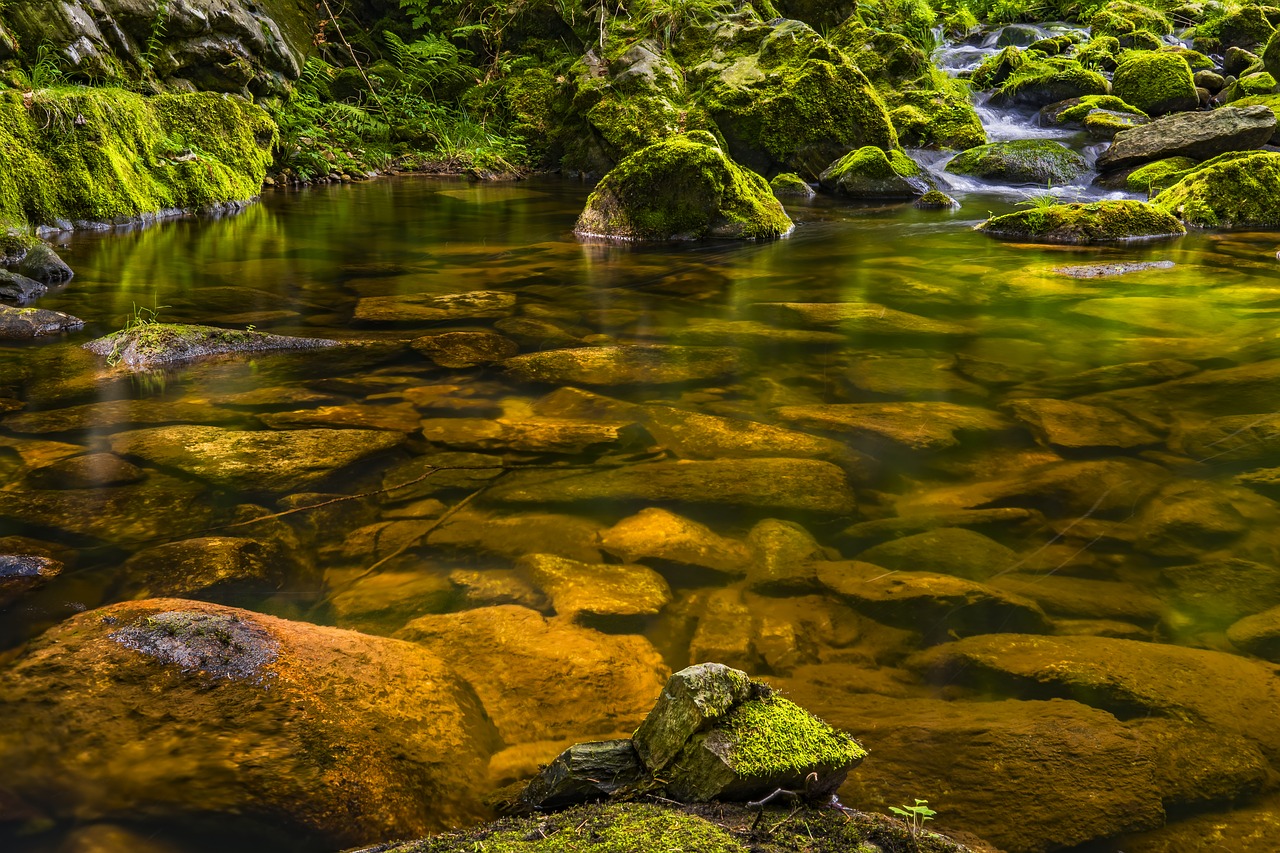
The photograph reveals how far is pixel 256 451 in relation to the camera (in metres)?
3.37

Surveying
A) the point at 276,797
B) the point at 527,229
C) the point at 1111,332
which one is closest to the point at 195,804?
the point at 276,797

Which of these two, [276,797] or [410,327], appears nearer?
[276,797]

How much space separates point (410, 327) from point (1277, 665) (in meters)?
4.78

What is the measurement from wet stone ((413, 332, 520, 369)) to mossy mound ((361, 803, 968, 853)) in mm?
3519

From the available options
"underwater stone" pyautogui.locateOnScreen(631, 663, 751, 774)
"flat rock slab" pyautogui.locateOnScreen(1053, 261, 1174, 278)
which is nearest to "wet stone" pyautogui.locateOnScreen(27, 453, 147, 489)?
"underwater stone" pyautogui.locateOnScreen(631, 663, 751, 774)

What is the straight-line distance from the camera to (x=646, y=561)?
2693 millimetres

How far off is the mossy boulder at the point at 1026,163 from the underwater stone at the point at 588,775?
14319 mm

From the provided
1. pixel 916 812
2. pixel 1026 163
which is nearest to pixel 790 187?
pixel 1026 163

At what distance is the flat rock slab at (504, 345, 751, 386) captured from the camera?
175 inches

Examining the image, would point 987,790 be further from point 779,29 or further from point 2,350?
point 779,29

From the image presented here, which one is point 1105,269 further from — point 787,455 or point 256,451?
point 256,451

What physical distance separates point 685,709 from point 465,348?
3.80 m

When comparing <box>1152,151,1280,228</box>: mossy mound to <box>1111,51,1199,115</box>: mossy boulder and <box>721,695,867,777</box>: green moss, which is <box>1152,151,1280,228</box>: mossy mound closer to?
<box>1111,51,1199,115</box>: mossy boulder

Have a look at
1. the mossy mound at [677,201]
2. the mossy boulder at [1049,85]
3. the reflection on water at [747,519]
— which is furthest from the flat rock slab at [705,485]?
the mossy boulder at [1049,85]
